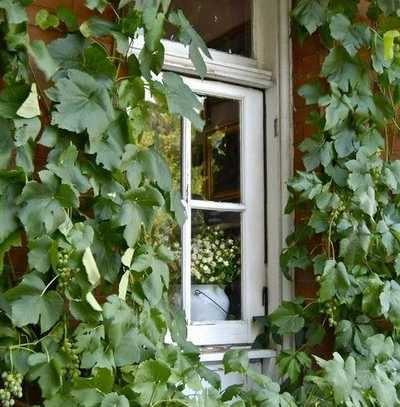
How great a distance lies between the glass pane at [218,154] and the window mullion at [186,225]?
0.11 feet

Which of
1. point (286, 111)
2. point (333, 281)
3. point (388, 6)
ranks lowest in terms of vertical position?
point (333, 281)

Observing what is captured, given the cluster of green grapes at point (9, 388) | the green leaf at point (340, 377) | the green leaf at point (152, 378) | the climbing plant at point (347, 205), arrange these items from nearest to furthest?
1. the cluster of green grapes at point (9, 388)
2. the green leaf at point (152, 378)
3. the green leaf at point (340, 377)
4. the climbing plant at point (347, 205)

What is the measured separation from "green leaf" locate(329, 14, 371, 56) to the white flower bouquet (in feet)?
2.40

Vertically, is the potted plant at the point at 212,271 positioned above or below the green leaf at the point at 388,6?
below

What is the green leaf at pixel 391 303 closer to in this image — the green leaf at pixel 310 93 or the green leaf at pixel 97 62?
the green leaf at pixel 310 93

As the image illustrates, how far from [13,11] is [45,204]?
1.45ft

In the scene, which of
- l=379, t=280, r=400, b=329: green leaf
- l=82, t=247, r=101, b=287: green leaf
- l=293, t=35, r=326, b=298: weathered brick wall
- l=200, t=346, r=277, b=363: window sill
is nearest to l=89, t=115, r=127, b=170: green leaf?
l=82, t=247, r=101, b=287: green leaf

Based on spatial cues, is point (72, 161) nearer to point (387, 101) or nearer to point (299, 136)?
point (299, 136)

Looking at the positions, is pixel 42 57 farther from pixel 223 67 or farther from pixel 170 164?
pixel 223 67

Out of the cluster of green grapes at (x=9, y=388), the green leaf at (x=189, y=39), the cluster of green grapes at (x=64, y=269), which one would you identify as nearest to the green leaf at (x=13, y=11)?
the green leaf at (x=189, y=39)

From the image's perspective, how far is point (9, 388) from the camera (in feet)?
5.33

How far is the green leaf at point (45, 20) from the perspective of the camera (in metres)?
1.86

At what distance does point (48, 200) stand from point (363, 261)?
1138 mm

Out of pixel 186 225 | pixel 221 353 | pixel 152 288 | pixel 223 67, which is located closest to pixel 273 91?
pixel 223 67
